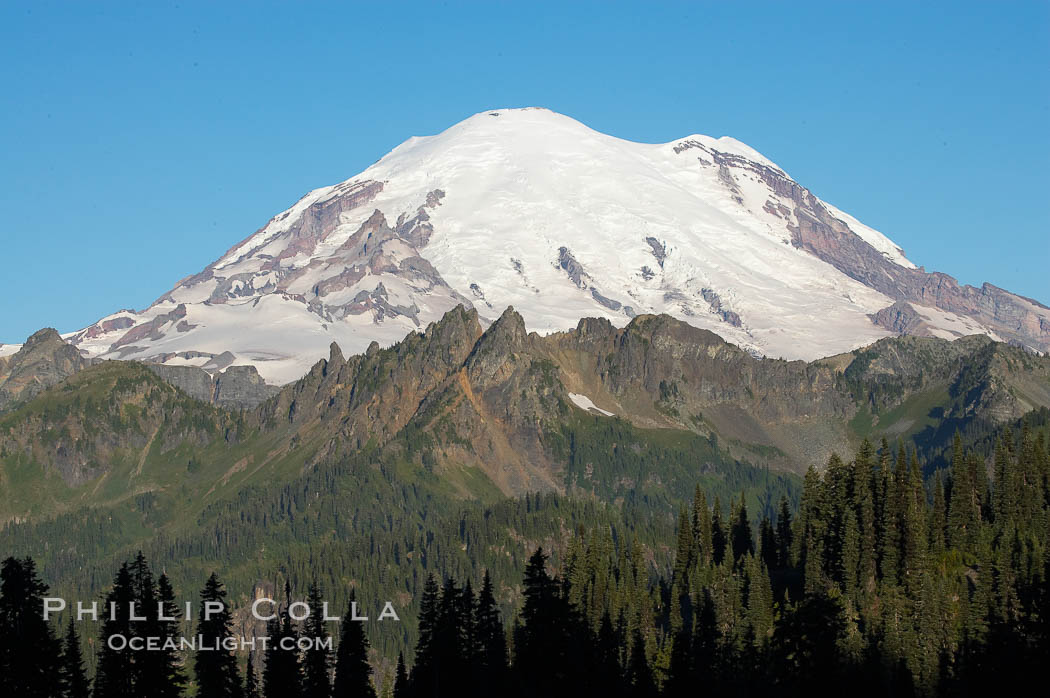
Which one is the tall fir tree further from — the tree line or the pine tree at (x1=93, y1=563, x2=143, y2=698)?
the pine tree at (x1=93, y1=563, x2=143, y2=698)

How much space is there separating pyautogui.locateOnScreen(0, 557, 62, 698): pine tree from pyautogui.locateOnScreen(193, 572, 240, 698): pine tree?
9681 millimetres

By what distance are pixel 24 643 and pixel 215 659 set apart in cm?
1352

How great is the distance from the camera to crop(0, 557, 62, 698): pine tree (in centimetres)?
9969

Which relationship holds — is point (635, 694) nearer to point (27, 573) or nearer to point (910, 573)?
point (910, 573)

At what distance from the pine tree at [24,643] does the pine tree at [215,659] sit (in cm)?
968

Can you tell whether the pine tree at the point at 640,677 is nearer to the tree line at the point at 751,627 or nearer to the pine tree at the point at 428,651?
the tree line at the point at 751,627

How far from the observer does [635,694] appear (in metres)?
145

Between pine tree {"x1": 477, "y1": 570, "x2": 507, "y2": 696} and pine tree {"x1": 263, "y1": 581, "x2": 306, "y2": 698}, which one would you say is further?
pine tree {"x1": 477, "y1": 570, "x2": 507, "y2": 696}

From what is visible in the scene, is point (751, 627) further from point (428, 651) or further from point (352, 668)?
point (352, 668)

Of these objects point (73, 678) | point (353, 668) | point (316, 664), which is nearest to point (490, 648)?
point (353, 668)

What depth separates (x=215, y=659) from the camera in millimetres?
109688

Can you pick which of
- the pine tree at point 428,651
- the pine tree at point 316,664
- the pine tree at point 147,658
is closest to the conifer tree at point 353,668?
the pine tree at point 428,651

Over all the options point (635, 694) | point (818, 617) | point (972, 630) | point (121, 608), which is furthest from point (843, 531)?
point (121, 608)

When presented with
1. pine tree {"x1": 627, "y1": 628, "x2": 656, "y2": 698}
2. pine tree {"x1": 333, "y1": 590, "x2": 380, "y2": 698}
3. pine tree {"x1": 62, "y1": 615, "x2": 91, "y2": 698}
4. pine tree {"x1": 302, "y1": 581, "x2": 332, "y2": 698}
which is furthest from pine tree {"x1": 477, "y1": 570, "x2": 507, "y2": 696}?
pine tree {"x1": 62, "y1": 615, "x2": 91, "y2": 698}
